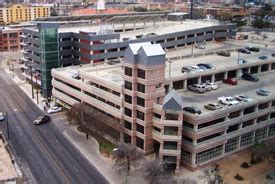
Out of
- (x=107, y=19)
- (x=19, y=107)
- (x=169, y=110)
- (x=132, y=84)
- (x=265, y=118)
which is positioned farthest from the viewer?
(x=107, y=19)

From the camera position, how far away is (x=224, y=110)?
64500mm

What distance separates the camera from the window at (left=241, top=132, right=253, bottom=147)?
6944cm

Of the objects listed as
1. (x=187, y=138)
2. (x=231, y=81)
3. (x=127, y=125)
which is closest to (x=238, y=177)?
(x=187, y=138)

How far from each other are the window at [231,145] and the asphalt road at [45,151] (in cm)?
2194

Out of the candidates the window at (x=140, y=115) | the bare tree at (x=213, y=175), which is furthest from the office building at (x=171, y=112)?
the bare tree at (x=213, y=175)

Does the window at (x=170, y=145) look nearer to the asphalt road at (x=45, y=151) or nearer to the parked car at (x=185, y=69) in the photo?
the asphalt road at (x=45, y=151)

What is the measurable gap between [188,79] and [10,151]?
36.5 m

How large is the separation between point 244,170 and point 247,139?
9199 millimetres

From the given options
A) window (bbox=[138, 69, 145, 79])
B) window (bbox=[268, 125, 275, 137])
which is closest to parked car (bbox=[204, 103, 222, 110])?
window (bbox=[138, 69, 145, 79])

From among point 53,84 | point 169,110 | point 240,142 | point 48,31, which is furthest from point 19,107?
point 240,142

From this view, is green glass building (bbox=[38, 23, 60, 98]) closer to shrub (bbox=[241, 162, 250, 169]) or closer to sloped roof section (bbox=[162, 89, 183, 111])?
sloped roof section (bbox=[162, 89, 183, 111])

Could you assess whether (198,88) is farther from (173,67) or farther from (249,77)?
(249,77)

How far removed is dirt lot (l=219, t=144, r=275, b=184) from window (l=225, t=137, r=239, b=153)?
3.79 ft

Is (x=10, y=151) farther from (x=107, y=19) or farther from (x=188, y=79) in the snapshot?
(x=107, y=19)
